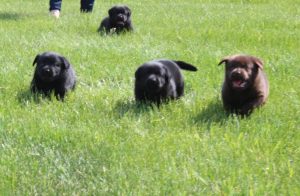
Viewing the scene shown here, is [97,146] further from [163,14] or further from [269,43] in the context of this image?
[163,14]

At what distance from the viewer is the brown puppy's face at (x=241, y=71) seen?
5.05 m

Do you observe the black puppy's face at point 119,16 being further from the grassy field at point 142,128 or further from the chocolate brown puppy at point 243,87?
the chocolate brown puppy at point 243,87

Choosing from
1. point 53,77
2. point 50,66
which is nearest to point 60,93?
point 53,77

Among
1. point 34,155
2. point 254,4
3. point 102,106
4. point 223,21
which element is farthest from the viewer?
point 254,4

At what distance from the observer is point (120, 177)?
3715 mm

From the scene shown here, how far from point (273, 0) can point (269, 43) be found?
741cm

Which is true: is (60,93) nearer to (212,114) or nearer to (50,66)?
(50,66)

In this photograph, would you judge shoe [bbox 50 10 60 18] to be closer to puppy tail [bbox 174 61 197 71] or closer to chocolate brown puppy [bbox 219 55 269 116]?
puppy tail [bbox 174 61 197 71]

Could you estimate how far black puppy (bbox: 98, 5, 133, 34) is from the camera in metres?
9.98

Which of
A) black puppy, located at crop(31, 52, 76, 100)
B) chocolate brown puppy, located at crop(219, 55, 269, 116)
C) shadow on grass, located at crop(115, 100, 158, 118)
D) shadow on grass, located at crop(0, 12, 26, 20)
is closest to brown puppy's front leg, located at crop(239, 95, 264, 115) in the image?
chocolate brown puppy, located at crop(219, 55, 269, 116)

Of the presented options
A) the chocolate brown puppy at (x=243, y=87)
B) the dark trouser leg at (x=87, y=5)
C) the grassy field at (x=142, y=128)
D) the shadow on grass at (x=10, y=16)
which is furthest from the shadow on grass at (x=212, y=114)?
the dark trouser leg at (x=87, y=5)

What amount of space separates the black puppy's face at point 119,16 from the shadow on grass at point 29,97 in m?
4.26

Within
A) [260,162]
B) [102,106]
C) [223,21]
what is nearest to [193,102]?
[102,106]

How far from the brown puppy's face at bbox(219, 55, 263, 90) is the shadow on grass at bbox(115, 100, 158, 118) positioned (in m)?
0.79
